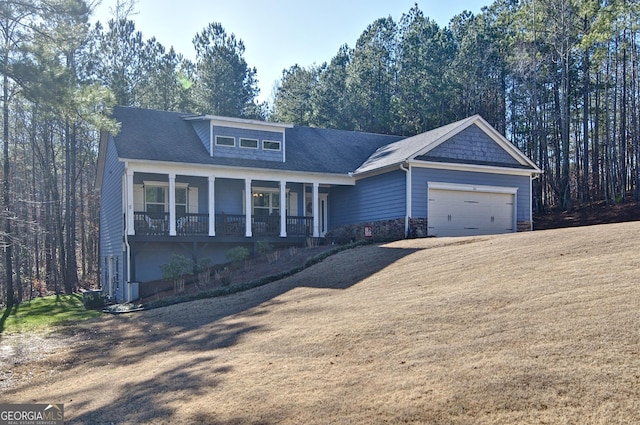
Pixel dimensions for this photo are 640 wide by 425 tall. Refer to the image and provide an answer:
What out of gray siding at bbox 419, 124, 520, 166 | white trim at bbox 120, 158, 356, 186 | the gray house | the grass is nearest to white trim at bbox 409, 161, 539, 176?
the gray house

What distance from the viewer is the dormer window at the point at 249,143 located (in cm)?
2148

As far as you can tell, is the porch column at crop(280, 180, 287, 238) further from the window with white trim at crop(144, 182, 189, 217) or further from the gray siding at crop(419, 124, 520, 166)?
the gray siding at crop(419, 124, 520, 166)

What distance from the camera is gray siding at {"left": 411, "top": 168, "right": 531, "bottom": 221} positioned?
62.1ft

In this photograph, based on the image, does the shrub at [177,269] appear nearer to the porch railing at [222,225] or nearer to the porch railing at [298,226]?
the porch railing at [222,225]

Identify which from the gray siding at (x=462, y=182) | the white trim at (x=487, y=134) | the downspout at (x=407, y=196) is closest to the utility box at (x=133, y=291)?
the downspout at (x=407, y=196)

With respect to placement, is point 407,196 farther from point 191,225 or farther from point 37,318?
point 37,318

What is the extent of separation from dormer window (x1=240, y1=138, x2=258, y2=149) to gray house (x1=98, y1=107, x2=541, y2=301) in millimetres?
41

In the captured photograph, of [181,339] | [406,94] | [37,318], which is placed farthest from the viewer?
[406,94]

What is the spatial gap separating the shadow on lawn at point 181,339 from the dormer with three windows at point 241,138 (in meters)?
7.18

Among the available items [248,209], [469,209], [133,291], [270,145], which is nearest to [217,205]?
[248,209]

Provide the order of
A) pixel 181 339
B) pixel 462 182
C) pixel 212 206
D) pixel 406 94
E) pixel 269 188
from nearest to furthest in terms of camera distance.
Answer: pixel 181 339, pixel 212 206, pixel 462 182, pixel 269 188, pixel 406 94

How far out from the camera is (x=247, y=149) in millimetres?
21469

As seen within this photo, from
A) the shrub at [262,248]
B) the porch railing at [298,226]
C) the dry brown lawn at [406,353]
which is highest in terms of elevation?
the porch railing at [298,226]

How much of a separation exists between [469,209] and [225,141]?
9.67 meters
